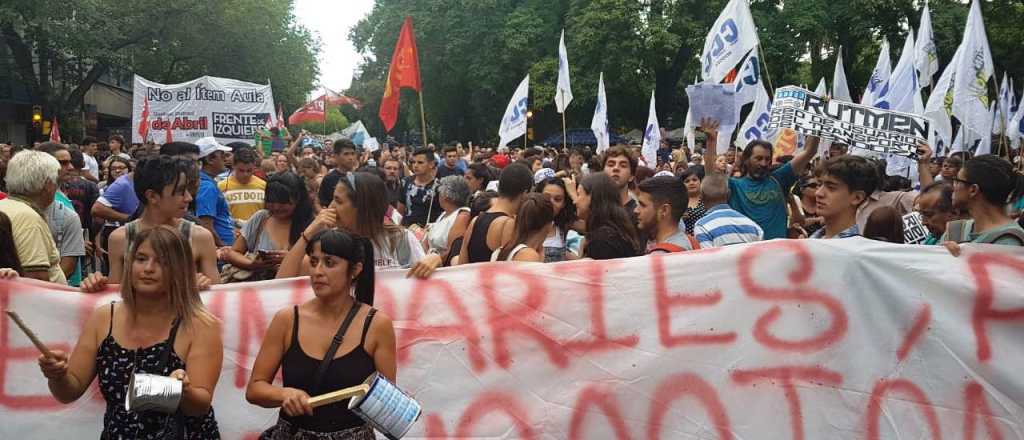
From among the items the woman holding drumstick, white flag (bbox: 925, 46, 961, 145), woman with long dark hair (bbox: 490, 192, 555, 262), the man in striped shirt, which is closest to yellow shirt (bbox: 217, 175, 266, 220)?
woman with long dark hair (bbox: 490, 192, 555, 262)

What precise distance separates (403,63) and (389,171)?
232 cm

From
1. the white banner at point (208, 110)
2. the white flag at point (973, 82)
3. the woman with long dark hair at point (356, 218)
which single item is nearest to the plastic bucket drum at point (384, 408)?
the woman with long dark hair at point (356, 218)

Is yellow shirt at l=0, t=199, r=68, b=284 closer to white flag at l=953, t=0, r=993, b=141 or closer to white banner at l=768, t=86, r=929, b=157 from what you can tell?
white banner at l=768, t=86, r=929, b=157

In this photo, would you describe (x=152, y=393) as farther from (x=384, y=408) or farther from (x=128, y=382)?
(x=384, y=408)

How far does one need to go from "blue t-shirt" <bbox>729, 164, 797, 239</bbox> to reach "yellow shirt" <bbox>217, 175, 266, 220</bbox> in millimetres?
3945

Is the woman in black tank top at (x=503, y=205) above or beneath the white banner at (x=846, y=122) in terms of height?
beneath

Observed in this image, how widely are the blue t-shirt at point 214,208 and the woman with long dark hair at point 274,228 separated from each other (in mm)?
1366

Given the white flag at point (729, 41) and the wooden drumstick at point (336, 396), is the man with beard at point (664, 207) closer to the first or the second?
the wooden drumstick at point (336, 396)

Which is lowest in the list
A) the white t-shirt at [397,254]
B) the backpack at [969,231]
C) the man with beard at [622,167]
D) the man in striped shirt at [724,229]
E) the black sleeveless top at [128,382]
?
the black sleeveless top at [128,382]

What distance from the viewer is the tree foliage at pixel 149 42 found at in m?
31.2

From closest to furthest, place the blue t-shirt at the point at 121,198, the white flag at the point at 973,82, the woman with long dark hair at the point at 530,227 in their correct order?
1. the woman with long dark hair at the point at 530,227
2. the blue t-shirt at the point at 121,198
3. the white flag at the point at 973,82

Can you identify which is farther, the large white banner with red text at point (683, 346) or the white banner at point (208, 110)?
the white banner at point (208, 110)

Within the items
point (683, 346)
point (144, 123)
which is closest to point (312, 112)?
point (144, 123)

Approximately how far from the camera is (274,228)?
5477 millimetres
